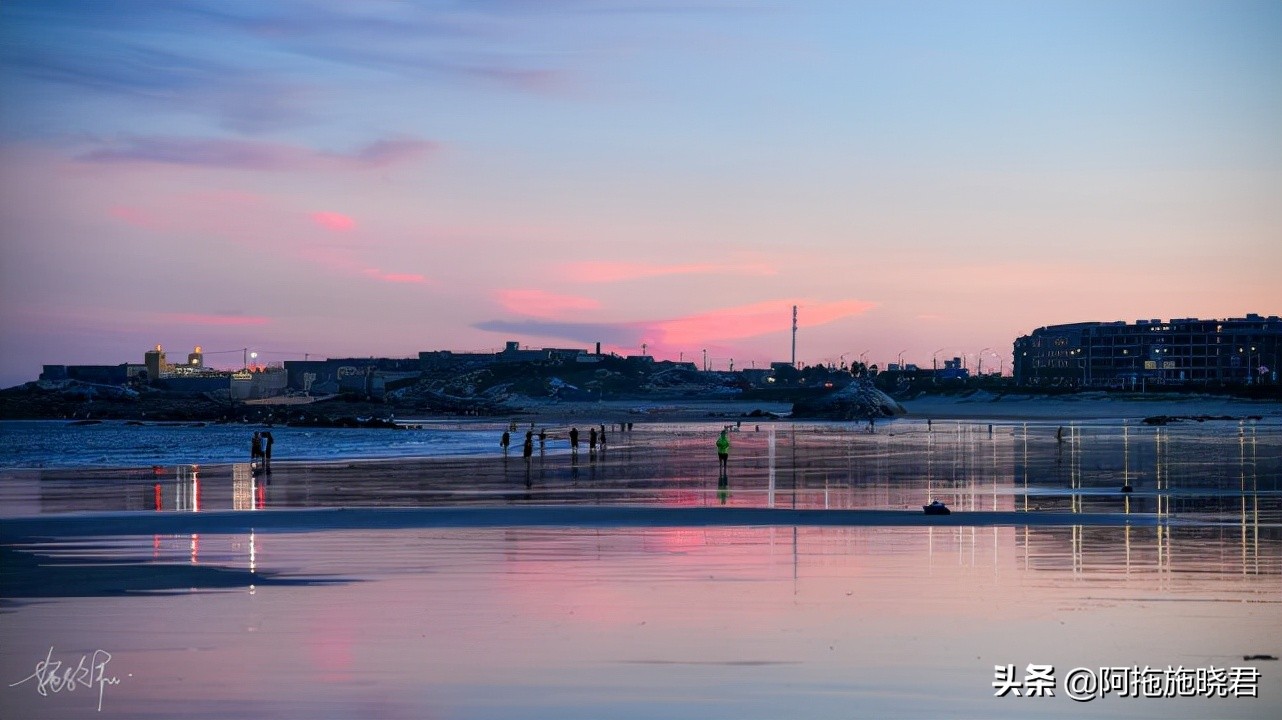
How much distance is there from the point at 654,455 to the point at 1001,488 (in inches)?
943

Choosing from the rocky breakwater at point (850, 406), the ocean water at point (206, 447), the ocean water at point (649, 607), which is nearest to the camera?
the ocean water at point (649, 607)

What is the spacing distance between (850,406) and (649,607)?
132m

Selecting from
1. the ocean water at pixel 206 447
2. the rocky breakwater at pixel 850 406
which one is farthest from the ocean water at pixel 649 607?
the rocky breakwater at pixel 850 406

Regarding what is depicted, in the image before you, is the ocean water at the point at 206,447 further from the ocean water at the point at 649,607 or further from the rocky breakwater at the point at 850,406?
the rocky breakwater at the point at 850,406

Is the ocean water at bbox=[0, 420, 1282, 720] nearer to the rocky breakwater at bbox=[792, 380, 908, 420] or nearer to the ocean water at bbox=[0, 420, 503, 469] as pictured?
the ocean water at bbox=[0, 420, 503, 469]

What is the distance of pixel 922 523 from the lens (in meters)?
23.5

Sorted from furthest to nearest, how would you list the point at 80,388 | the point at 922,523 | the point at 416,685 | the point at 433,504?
the point at 80,388, the point at 433,504, the point at 922,523, the point at 416,685

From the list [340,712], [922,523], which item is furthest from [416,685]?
[922,523]

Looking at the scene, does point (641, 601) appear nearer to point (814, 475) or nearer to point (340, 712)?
point (340, 712)

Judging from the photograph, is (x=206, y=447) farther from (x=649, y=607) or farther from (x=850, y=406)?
(x=850, y=406)

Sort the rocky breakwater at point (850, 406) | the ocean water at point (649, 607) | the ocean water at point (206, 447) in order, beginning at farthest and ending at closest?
1. the rocky breakwater at point (850, 406)
2. the ocean water at point (206, 447)
3. the ocean water at point (649, 607)

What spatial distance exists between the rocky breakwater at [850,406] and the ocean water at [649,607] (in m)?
112

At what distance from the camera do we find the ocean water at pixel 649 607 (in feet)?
34.0

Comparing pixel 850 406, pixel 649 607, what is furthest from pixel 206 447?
pixel 850 406
